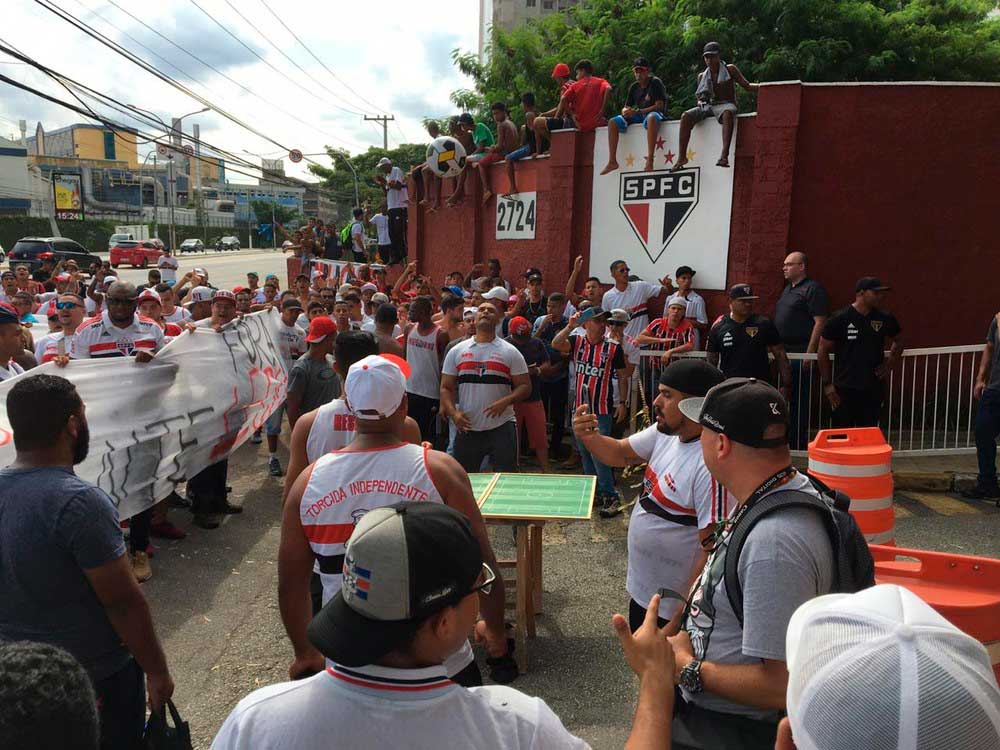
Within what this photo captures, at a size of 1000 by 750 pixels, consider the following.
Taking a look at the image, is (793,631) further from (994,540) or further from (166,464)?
(994,540)

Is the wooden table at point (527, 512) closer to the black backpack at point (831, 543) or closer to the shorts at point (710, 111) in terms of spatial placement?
the black backpack at point (831, 543)

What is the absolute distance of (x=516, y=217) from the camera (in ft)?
47.6

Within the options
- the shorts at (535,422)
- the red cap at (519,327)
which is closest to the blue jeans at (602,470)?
the shorts at (535,422)

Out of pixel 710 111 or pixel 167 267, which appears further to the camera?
pixel 167 267

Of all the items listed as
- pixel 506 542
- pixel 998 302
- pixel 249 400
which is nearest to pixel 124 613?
pixel 506 542

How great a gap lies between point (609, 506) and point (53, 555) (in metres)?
5.60

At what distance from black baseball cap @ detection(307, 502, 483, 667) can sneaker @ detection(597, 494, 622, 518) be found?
599 centimetres

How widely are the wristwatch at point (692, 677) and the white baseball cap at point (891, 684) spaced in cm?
105

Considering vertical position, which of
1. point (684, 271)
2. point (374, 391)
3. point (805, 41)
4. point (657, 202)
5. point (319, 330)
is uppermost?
point (805, 41)

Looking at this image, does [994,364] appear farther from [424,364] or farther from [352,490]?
[352,490]

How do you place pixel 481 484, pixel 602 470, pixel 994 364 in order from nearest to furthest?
pixel 481 484 → pixel 602 470 → pixel 994 364

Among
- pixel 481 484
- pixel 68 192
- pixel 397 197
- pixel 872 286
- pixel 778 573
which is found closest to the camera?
pixel 778 573

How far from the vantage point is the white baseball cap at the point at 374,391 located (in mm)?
2994

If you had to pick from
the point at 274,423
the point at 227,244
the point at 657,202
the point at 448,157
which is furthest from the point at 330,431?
the point at 227,244
